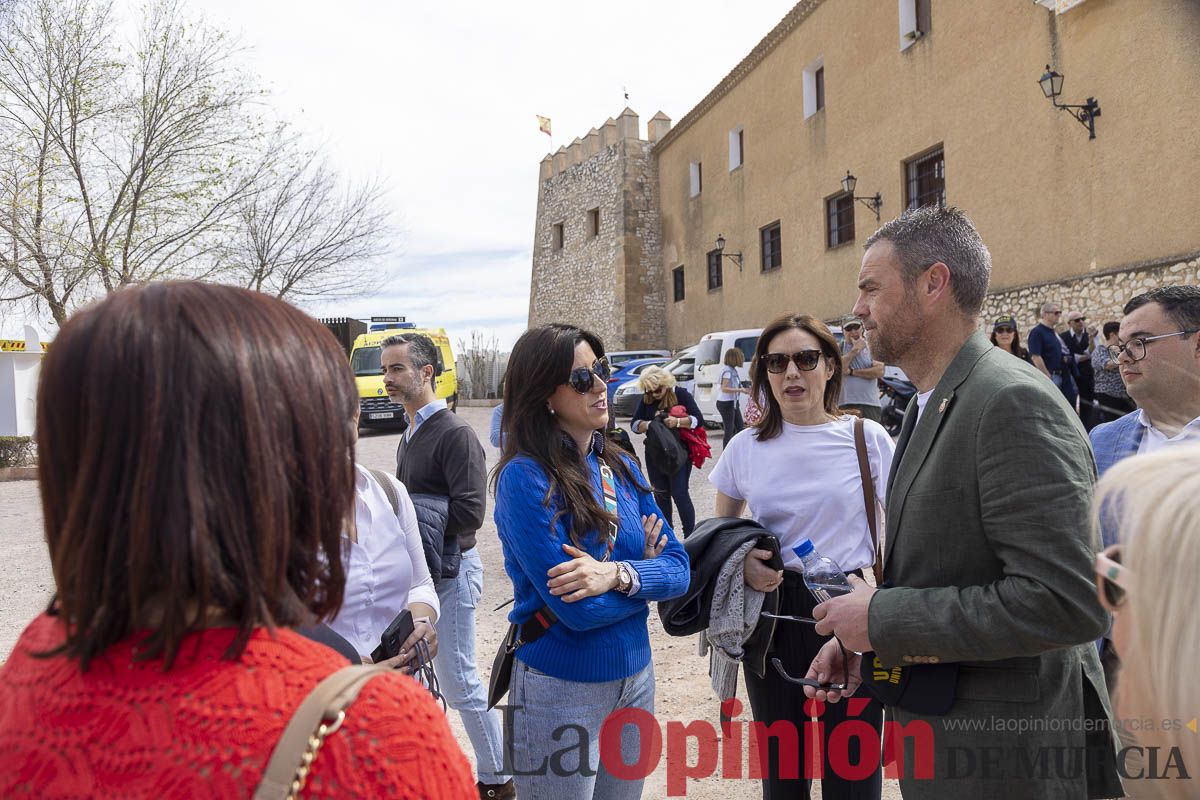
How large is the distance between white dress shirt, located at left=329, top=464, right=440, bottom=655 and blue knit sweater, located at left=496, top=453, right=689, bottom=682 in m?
0.34

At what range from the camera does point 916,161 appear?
16.5 m

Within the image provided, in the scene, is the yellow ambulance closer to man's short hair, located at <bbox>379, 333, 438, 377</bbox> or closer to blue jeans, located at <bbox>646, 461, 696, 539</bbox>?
blue jeans, located at <bbox>646, 461, 696, 539</bbox>

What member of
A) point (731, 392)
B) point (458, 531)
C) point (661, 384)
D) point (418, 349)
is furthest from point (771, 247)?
point (458, 531)

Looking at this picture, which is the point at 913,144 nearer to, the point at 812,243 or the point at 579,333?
the point at 812,243

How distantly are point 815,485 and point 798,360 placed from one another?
1.71 feet

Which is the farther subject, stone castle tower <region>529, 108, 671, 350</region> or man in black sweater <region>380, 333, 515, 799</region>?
stone castle tower <region>529, 108, 671, 350</region>

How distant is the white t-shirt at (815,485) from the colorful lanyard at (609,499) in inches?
25.9

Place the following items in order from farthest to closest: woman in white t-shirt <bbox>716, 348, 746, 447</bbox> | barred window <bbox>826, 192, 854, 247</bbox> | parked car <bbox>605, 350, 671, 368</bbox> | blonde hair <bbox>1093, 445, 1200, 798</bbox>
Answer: parked car <bbox>605, 350, 671, 368</bbox> < barred window <bbox>826, 192, 854, 247</bbox> < woman in white t-shirt <bbox>716, 348, 746, 447</bbox> < blonde hair <bbox>1093, 445, 1200, 798</bbox>

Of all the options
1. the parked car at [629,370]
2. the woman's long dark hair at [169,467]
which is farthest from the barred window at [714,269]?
the woman's long dark hair at [169,467]

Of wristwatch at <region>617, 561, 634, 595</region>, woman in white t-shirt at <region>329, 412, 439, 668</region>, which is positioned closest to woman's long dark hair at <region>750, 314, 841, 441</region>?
wristwatch at <region>617, 561, 634, 595</region>

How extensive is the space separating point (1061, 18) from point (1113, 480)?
1451 centimetres

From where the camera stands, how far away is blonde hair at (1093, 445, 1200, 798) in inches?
35.6

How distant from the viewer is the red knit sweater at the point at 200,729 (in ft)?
2.65

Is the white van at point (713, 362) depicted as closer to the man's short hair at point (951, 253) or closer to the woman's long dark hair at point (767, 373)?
the woman's long dark hair at point (767, 373)
